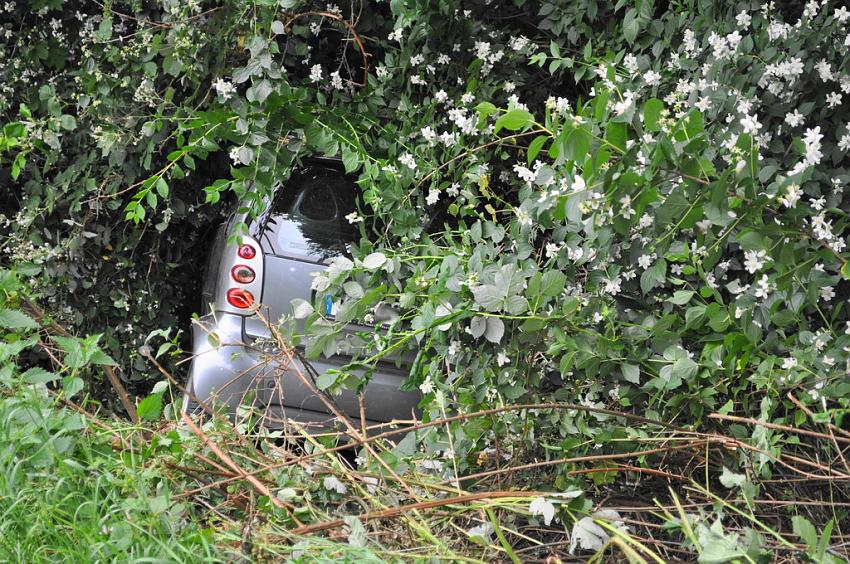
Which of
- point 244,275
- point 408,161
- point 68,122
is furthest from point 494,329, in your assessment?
point 68,122

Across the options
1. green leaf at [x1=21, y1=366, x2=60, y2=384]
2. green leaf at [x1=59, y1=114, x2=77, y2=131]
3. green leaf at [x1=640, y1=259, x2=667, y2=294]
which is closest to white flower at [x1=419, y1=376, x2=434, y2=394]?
green leaf at [x1=640, y1=259, x2=667, y2=294]

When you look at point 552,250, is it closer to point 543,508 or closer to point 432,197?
point 432,197

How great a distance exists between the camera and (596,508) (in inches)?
81.1

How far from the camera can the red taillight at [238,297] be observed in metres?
3.93

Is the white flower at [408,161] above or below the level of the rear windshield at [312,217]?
above

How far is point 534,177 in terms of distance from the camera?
245cm

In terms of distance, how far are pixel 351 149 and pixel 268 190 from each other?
1.29 ft

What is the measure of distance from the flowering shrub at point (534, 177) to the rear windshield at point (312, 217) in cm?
45

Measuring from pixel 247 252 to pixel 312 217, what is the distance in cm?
35

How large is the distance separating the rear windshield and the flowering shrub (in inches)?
17.8

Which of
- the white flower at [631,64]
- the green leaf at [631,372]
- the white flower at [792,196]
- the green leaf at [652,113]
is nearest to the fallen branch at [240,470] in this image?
the green leaf at [631,372]

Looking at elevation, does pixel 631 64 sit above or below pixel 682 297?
above

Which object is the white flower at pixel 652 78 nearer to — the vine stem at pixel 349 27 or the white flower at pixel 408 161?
the white flower at pixel 408 161

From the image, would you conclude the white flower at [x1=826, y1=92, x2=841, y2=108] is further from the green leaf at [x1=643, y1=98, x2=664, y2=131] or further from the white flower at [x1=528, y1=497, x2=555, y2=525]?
the white flower at [x1=528, y1=497, x2=555, y2=525]
